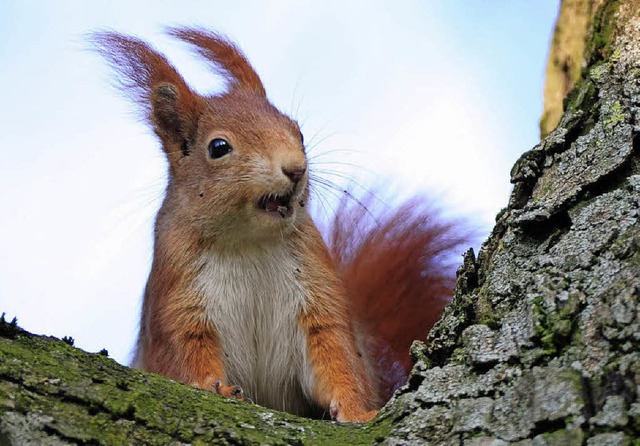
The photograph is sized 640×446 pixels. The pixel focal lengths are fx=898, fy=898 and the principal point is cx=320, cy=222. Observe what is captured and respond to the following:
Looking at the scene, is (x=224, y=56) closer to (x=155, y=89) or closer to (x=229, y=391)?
(x=155, y=89)

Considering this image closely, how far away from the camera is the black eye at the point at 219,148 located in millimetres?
2795

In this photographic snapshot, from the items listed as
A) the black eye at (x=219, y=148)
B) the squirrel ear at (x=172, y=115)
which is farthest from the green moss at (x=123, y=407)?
the squirrel ear at (x=172, y=115)

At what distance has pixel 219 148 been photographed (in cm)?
280

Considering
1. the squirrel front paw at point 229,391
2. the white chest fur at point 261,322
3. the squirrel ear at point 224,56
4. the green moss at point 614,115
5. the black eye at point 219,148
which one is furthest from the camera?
the squirrel ear at point 224,56

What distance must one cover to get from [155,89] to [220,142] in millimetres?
325

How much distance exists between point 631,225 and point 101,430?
2.88 feet

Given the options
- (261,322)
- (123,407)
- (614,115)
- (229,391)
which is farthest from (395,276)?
(123,407)

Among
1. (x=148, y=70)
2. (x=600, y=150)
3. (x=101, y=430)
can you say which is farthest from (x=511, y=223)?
(x=148, y=70)

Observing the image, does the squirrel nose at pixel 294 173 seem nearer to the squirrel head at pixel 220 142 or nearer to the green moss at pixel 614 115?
the squirrel head at pixel 220 142

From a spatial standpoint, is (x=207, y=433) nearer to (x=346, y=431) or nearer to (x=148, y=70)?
(x=346, y=431)

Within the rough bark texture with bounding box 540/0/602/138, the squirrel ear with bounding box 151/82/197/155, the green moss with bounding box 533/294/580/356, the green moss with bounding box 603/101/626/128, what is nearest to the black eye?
the squirrel ear with bounding box 151/82/197/155

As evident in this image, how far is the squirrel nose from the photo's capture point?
2.52m

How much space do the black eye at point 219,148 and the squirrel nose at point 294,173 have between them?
12.6 inches

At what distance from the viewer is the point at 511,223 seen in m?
1.67
